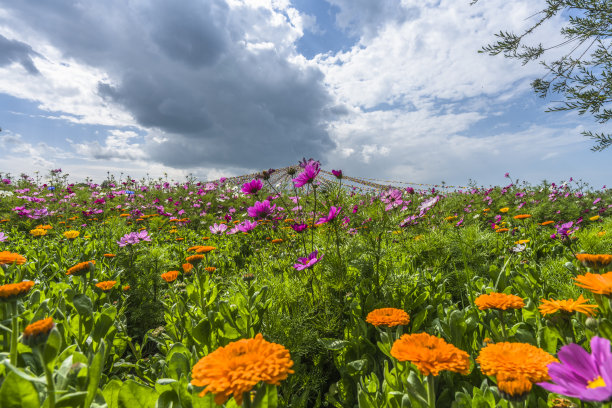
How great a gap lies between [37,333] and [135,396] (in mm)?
352

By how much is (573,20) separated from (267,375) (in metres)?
5.63

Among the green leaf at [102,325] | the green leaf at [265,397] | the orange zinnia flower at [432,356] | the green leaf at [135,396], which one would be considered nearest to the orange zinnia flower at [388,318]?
the orange zinnia flower at [432,356]

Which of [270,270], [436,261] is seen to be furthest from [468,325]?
[270,270]

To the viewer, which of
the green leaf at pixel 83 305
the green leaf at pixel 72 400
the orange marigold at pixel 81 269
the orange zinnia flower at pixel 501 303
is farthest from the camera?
the orange marigold at pixel 81 269

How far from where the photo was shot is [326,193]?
2127 mm

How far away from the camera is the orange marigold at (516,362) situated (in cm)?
67

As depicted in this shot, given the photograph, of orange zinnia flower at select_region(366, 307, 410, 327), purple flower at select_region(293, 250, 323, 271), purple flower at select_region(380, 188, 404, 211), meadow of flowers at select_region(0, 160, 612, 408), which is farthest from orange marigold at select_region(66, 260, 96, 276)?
purple flower at select_region(380, 188, 404, 211)

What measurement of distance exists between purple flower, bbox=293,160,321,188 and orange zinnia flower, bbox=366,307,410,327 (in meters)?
1.07

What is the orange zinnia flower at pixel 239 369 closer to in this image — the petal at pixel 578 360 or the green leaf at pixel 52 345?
the green leaf at pixel 52 345

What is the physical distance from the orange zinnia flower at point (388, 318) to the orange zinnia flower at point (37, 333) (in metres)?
0.93

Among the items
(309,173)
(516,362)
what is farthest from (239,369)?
(309,173)

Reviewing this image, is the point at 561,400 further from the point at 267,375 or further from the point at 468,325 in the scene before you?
the point at 267,375

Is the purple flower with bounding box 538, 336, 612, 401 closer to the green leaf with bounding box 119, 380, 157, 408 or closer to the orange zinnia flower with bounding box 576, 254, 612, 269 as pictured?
the orange zinnia flower with bounding box 576, 254, 612, 269

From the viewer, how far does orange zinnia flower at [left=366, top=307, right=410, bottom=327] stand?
1.09m
